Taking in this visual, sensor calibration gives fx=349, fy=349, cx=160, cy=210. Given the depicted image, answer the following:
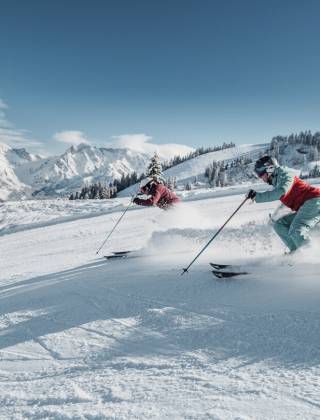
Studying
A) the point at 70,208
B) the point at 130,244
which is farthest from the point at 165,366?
the point at 70,208

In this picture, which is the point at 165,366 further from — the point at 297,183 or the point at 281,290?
the point at 297,183

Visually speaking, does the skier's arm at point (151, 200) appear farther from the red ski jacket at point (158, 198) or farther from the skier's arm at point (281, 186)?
the skier's arm at point (281, 186)

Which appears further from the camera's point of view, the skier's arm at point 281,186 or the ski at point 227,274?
the skier's arm at point 281,186

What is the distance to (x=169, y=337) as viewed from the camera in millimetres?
4141

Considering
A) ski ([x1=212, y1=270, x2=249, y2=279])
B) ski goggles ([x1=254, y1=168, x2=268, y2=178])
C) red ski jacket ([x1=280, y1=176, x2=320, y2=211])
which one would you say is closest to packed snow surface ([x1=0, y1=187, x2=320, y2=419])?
ski ([x1=212, y1=270, x2=249, y2=279])

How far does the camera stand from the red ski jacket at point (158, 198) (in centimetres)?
→ 1157

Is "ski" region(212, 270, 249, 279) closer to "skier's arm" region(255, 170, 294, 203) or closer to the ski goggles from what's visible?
"skier's arm" region(255, 170, 294, 203)

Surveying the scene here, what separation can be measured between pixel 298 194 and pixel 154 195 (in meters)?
5.94

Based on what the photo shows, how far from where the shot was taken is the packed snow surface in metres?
2.92

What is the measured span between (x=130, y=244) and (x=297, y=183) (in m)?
7.30

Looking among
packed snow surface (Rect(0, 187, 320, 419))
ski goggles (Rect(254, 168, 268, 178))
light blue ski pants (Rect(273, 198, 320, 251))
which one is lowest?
packed snow surface (Rect(0, 187, 320, 419))

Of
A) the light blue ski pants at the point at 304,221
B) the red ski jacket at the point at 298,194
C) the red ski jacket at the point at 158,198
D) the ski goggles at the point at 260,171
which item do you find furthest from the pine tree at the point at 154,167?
the light blue ski pants at the point at 304,221

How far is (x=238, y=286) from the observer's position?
5508 mm

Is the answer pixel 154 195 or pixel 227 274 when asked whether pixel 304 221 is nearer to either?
pixel 227 274
